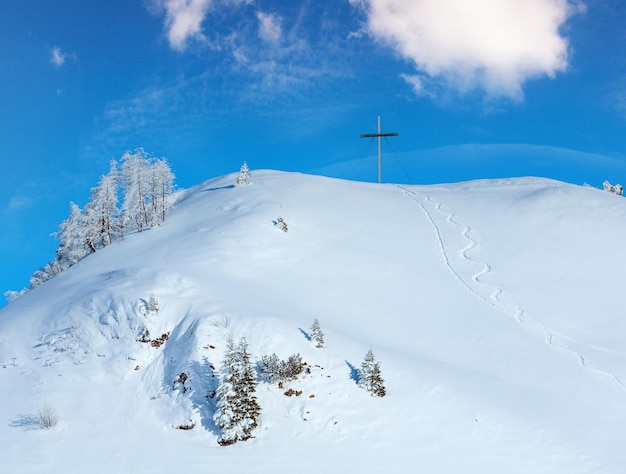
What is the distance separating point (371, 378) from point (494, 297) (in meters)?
14.8

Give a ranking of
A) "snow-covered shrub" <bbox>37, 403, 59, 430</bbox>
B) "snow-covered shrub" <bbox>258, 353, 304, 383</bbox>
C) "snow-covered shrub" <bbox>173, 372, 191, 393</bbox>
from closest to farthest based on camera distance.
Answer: "snow-covered shrub" <bbox>37, 403, 59, 430</bbox> → "snow-covered shrub" <bbox>173, 372, 191, 393</bbox> → "snow-covered shrub" <bbox>258, 353, 304, 383</bbox>

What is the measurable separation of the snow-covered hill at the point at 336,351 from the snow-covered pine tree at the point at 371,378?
12.0 inches

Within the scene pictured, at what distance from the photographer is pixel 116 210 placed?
4575cm

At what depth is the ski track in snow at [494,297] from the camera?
2341 centimetres

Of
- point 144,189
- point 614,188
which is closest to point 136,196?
point 144,189

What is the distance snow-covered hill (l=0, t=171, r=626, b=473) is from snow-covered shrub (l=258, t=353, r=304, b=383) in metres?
0.38

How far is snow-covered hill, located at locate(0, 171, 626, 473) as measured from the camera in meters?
15.3

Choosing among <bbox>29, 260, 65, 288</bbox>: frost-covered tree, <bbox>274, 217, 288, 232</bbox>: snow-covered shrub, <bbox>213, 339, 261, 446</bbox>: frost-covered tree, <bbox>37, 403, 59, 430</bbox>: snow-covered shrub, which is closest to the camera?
<bbox>213, 339, 261, 446</bbox>: frost-covered tree

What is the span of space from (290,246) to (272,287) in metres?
8.10

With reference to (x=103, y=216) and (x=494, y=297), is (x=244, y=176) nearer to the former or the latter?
(x=103, y=216)

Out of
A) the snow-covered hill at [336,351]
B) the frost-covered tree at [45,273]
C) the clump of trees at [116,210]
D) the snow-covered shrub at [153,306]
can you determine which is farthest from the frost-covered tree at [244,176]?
the snow-covered shrub at [153,306]

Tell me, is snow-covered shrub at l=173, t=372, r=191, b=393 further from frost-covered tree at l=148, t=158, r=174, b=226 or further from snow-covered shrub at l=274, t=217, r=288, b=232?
frost-covered tree at l=148, t=158, r=174, b=226

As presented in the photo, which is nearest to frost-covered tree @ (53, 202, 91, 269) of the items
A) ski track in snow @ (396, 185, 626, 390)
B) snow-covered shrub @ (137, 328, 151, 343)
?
snow-covered shrub @ (137, 328, 151, 343)

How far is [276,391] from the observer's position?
56.6 feet
